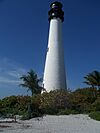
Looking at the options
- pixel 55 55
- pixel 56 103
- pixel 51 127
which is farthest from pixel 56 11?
pixel 51 127

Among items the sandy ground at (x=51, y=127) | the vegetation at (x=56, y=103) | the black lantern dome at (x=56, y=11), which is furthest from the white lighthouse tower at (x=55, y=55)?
the sandy ground at (x=51, y=127)

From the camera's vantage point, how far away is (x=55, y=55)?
3616 centimetres

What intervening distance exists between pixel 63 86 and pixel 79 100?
14.9ft

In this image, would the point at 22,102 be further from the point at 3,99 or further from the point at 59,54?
the point at 59,54

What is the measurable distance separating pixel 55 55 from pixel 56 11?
697 centimetres

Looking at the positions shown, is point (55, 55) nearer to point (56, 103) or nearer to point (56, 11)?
point (56, 11)

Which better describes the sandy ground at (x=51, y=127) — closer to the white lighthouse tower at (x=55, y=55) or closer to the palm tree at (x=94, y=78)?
the white lighthouse tower at (x=55, y=55)

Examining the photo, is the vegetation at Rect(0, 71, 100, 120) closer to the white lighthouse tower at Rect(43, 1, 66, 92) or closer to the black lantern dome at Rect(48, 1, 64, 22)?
the white lighthouse tower at Rect(43, 1, 66, 92)

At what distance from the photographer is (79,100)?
31.3m

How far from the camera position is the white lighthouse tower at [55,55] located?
35.2 metres

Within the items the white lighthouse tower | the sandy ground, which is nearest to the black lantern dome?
the white lighthouse tower

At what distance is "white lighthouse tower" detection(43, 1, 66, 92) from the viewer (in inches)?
1388

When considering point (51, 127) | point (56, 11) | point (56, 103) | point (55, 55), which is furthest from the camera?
point (56, 11)

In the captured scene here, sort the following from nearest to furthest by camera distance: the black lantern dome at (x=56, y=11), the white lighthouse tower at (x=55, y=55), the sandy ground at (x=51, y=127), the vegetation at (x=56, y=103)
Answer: the sandy ground at (x=51, y=127), the vegetation at (x=56, y=103), the white lighthouse tower at (x=55, y=55), the black lantern dome at (x=56, y=11)
